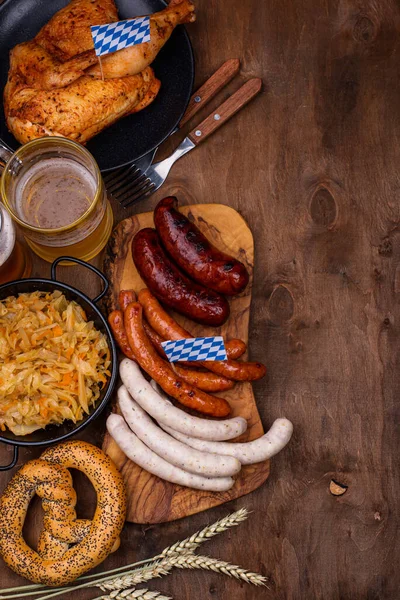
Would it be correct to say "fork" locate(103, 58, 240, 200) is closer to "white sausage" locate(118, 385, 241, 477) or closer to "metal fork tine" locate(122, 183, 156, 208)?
"metal fork tine" locate(122, 183, 156, 208)

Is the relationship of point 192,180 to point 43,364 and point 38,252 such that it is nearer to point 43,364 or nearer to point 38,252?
point 38,252

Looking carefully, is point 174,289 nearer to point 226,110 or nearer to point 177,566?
point 226,110

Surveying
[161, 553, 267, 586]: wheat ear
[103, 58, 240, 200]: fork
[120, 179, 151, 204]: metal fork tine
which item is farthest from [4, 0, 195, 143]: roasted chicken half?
[161, 553, 267, 586]: wheat ear

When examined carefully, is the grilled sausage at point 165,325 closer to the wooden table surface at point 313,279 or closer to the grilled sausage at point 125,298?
the grilled sausage at point 125,298

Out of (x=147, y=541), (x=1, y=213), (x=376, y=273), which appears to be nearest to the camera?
(x=1, y=213)

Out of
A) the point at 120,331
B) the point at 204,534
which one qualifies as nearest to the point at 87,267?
the point at 120,331

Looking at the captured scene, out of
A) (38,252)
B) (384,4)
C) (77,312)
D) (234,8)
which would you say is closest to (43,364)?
(77,312)
